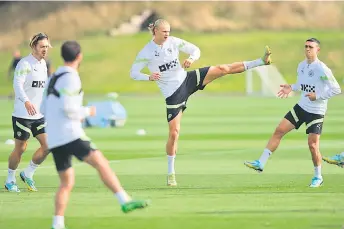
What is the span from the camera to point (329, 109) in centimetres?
3872

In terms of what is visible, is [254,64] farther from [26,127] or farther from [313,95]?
[26,127]

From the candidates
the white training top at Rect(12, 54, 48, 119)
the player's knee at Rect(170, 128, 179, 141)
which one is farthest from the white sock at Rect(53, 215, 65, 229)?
the player's knee at Rect(170, 128, 179, 141)

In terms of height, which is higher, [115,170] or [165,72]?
[165,72]

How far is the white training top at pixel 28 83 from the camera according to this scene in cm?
1416

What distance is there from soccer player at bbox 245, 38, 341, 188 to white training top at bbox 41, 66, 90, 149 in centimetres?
496

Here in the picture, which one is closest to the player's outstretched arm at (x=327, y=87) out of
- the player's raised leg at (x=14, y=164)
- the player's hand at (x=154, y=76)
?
the player's hand at (x=154, y=76)

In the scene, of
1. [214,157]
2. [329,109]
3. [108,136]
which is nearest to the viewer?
[214,157]

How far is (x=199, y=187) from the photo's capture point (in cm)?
1467

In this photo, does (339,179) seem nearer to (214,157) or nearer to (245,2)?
(214,157)

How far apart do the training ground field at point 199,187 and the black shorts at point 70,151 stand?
0.77m

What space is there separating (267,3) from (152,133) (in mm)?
51229

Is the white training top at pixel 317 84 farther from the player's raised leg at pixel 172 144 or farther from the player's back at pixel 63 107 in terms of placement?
the player's back at pixel 63 107

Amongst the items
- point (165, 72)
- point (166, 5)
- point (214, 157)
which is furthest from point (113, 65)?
point (165, 72)

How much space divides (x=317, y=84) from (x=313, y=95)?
0.74 ft
